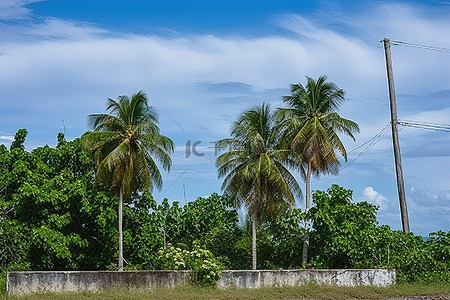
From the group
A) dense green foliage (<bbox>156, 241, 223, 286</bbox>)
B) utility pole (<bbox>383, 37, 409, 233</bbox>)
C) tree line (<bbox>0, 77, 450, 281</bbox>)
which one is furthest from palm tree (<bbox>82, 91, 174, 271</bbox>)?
utility pole (<bbox>383, 37, 409, 233</bbox>)

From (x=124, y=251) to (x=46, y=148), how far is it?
495 centimetres

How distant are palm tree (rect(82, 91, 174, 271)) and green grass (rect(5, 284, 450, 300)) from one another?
6.81m

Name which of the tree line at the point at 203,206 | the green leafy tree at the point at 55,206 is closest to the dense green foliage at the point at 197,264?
the tree line at the point at 203,206

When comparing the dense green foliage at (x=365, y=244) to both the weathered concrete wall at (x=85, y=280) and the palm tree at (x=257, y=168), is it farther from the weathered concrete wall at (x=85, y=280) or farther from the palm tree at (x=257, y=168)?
the weathered concrete wall at (x=85, y=280)

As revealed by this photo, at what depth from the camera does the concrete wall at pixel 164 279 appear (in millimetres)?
15581

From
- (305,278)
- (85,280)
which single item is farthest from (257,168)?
(85,280)

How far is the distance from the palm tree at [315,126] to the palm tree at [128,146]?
5586mm

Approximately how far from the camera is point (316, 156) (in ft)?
85.3

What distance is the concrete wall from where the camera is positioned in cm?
1558

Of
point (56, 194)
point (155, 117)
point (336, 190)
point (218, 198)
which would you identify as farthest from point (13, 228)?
point (336, 190)

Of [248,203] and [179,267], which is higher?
[248,203]

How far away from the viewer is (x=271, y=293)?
17.6m

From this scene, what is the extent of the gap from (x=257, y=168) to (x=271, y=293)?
7122 millimetres

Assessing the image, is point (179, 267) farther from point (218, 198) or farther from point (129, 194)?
point (218, 198)
